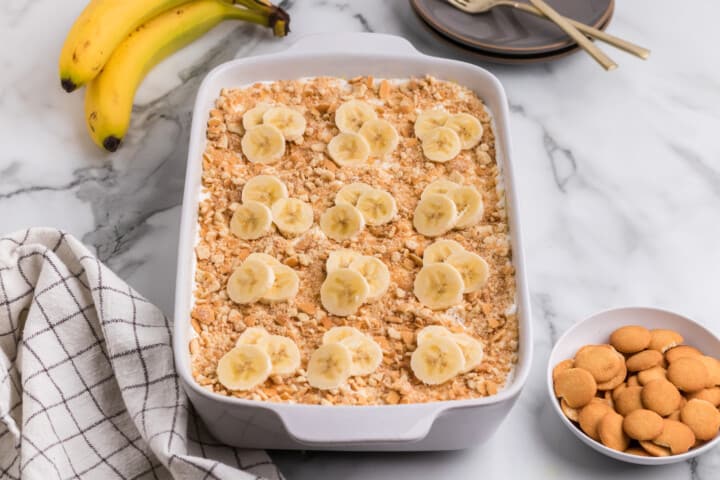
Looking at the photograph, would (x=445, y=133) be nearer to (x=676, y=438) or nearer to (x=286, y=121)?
(x=286, y=121)

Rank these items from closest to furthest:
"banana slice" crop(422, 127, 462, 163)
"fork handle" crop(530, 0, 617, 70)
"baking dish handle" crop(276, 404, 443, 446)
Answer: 1. "baking dish handle" crop(276, 404, 443, 446)
2. "banana slice" crop(422, 127, 462, 163)
3. "fork handle" crop(530, 0, 617, 70)

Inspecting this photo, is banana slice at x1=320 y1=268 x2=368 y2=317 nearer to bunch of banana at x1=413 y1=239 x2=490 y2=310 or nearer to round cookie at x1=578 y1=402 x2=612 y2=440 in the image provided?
bunch of banana at x1=413 y1=239 x2=490 y2=310

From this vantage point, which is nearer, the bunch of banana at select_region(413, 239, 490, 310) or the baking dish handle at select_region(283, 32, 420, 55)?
the bunch of banana at select_region(413, 239, 490, 310)

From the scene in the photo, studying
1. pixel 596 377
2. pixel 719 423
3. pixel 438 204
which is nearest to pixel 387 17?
pixel 438 204

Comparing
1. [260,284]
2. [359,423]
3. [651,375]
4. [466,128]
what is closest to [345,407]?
[359,423]

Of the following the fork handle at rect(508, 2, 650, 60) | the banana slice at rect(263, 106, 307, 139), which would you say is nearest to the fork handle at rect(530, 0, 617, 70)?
the fork handle at rect(508, 2, 650, 60)

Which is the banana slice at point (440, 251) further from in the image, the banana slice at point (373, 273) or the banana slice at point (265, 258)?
the banana slice at point (265, 258)
